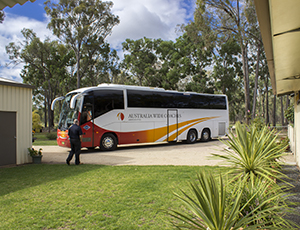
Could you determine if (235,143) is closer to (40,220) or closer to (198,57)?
(40,220)

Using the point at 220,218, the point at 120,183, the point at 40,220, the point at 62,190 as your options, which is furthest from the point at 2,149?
the point at 220,218

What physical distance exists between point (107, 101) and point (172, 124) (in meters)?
5.44

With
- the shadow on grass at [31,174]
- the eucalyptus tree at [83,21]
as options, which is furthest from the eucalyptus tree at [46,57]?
the shadow on grass at [31,174]

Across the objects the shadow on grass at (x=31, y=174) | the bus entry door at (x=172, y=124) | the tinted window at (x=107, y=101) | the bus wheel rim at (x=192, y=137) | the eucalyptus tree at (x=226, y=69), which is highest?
the eucalyptus tree at (x=226, y=69)

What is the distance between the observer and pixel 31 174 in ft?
26.4

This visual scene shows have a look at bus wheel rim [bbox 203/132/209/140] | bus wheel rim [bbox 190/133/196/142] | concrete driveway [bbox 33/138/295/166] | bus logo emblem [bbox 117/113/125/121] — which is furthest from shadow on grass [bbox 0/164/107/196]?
bus wheel rim [bbox 203/132/209/140]

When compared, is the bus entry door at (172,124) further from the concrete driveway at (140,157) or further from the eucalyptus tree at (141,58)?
the eucalyptus tree at (141,58)

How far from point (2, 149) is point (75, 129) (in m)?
2.84

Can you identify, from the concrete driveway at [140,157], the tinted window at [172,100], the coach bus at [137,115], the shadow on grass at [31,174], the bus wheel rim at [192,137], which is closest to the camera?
the shadow on grass at [31,174]

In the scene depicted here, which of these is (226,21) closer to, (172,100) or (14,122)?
(172,100)

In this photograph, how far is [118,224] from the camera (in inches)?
162

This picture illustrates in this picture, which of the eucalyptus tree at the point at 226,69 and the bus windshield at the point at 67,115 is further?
the eucalyptus tree at the point at 226,69

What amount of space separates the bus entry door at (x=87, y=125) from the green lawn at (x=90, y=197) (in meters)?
4.93

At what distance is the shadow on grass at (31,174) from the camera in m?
6.67
